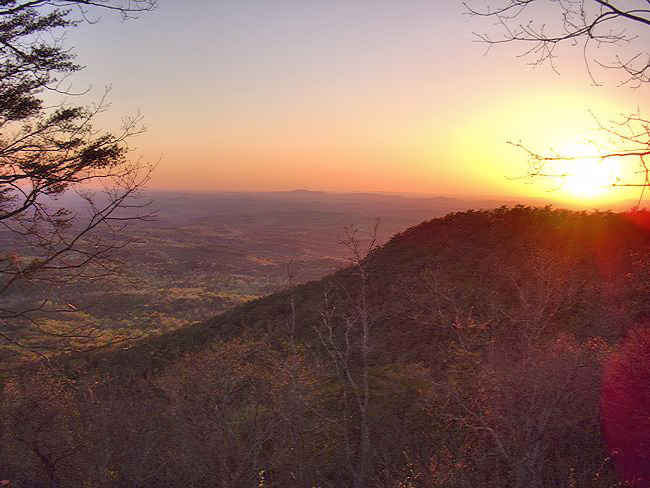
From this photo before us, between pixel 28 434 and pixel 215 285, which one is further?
Result: pixel 215 285

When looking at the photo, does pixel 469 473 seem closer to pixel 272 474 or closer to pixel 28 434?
pixel 272 474

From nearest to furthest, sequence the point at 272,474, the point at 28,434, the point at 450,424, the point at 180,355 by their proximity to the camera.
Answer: the point at 450,424
the point at 272,474
the point at 28,434
the point at 180,355

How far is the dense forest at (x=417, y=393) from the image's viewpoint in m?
7.79

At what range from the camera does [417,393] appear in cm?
1255

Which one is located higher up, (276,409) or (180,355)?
(276,409)

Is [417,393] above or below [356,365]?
above

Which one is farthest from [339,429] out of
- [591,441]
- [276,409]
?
[591,441]

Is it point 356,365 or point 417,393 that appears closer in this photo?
point 417,393

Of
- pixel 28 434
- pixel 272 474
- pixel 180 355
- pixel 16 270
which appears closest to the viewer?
pixel 16 270

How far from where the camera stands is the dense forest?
25.5 feet

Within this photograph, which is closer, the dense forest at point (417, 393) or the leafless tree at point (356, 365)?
the dense forest at point (417, 393)

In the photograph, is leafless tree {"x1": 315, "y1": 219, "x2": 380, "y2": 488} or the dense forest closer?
the dense forest

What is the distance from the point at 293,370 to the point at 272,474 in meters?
2.88

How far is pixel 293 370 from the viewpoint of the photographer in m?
12.7
